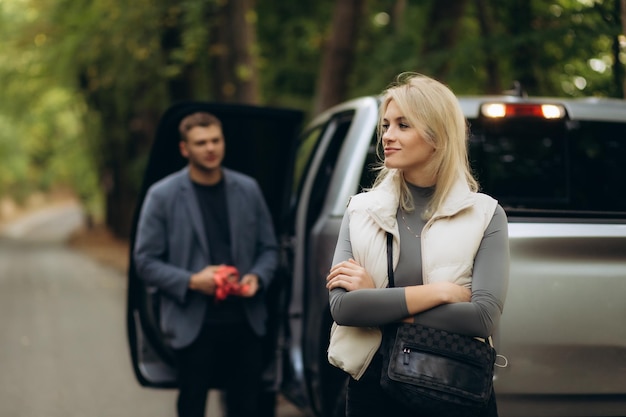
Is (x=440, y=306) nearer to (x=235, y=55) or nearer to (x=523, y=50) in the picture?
(x=523, y=50)

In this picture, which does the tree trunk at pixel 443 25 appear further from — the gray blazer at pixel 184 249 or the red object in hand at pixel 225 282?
the red object in hand at pixel 225 282

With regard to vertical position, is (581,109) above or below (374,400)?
above

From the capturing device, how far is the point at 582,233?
398cm

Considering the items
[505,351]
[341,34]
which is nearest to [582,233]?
[505,351]

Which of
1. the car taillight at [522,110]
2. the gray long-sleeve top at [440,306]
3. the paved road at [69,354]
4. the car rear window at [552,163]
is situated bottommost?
the paved road at [69,354]

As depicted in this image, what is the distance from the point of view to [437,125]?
301 cm

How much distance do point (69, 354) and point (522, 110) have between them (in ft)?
20.7

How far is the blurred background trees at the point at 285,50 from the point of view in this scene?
965cm

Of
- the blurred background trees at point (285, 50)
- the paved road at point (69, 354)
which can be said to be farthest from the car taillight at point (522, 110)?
the paved road at point (69, 354)

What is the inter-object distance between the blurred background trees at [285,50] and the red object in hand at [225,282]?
311 cm

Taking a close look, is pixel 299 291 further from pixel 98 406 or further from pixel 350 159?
pixel 98 406

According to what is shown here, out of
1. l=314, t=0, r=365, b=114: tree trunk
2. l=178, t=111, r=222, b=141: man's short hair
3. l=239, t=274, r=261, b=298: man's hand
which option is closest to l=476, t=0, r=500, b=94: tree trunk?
l=314, t=0, r=365, b=114: tree trunk

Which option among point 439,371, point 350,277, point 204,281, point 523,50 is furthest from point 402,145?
point 523,50

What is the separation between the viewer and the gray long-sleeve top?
9.46ft
